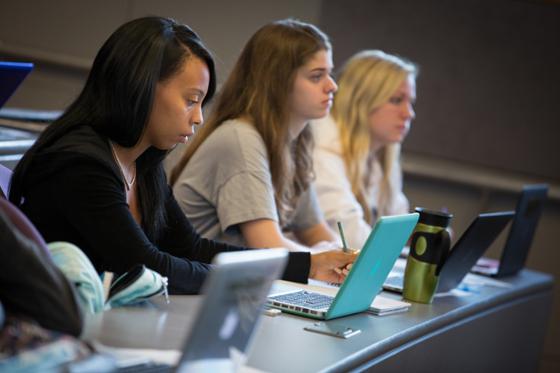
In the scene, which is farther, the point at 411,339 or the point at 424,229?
the point at 424,229

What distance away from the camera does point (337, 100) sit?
3928 millimetres

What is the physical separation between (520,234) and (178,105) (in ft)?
5.60

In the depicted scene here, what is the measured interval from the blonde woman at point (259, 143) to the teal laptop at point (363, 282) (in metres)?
0.53

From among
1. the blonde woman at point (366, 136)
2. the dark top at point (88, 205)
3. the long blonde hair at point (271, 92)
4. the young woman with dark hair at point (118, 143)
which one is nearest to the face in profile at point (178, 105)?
the young woman with dark hair at point (118, 143)

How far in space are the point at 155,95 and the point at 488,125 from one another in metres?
3.30

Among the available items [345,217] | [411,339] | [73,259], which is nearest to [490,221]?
[411,339]

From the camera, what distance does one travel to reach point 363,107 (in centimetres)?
388

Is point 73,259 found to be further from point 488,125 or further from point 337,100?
point 488,125

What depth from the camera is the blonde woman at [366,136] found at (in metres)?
3.65

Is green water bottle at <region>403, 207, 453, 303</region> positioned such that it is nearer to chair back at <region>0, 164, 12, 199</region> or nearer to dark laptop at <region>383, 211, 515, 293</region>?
dark laptop at <region>383, 211, 515, 293</region>

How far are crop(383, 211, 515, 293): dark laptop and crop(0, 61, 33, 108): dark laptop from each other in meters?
1.14

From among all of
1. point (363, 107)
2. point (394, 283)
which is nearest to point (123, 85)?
point (394, 283)

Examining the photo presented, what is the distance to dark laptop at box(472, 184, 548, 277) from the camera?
3.29 metres

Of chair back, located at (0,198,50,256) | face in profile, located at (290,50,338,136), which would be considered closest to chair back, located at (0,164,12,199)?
chair back, located at (0,198,50,256)
